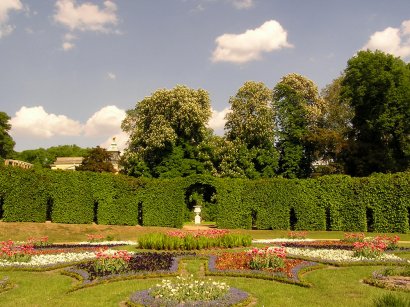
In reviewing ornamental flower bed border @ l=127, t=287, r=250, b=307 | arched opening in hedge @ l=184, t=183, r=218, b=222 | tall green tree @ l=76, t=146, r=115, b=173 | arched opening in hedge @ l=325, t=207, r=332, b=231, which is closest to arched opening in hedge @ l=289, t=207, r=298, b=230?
arched opening in hedge @ l=325, t=207, r=332, b=231

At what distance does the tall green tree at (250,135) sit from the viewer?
4284 cm

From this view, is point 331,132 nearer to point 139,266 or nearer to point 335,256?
point 335,256

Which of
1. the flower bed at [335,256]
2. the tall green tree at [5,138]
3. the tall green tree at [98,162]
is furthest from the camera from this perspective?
the tall green tree at [5,138]

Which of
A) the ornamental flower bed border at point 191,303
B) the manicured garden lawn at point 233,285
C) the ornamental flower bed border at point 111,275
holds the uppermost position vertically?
the ornamental flower bed border at point 191,303

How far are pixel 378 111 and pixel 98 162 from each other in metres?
35.4

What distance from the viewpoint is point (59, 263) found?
15.1m

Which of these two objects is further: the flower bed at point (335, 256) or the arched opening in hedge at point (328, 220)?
the arched opening in hedge at point (328, 220)

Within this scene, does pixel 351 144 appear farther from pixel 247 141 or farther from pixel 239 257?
pixel 239 257

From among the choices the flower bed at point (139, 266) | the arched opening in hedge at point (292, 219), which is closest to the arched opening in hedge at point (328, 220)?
the arched opening in hedge at point (292, 219)

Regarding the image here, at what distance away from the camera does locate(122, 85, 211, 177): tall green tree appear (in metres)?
43.2

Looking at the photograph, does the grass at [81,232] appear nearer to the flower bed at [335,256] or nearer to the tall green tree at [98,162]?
the flower bed at [335,256]

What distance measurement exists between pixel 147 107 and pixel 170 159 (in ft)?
21.2

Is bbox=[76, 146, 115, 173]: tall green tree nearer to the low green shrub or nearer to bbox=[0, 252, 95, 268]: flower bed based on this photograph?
the low green shrub

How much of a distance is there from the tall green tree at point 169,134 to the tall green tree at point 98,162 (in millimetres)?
8357
